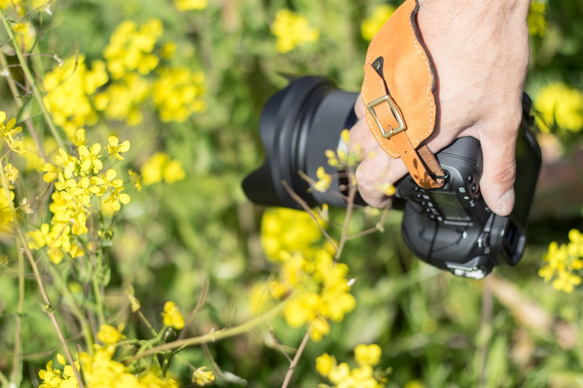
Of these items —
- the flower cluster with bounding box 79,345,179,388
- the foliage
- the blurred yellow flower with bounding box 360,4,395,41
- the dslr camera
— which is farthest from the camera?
the blurred yellow flower with bounding box 360,4,395,41

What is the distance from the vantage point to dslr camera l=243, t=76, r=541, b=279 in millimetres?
797

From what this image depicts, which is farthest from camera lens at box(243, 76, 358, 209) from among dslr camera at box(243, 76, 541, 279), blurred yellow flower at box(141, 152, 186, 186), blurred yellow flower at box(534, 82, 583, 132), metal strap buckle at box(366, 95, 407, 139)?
blurred yellow flower at box(534, 82, 583, 132)

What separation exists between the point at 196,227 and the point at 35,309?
61 centimetres

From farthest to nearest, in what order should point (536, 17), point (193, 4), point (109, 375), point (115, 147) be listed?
point (193, 4)
point (536, 17)
point (115, 147)
point (109, 375)

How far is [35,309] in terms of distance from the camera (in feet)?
2.84

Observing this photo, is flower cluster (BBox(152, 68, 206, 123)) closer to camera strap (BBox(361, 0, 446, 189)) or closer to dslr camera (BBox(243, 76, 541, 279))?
dslr camera (BBox(243, 76, 541, 279))

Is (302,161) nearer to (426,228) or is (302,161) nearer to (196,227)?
(426,228)

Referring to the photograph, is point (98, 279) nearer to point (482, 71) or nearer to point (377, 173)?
point (377, 173)

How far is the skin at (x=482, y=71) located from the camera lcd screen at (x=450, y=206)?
0.05 metres

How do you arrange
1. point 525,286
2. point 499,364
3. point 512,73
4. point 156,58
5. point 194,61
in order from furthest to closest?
point 194,61 < point 525,286 < point 156,58 < point 499,364 < point 512,73

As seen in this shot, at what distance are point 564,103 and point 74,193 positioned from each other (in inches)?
53.2

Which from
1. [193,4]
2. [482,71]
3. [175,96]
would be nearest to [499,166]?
[482,71]

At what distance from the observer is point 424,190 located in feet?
2.64

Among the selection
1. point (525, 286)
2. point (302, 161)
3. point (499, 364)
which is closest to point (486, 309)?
point (499, 364)
